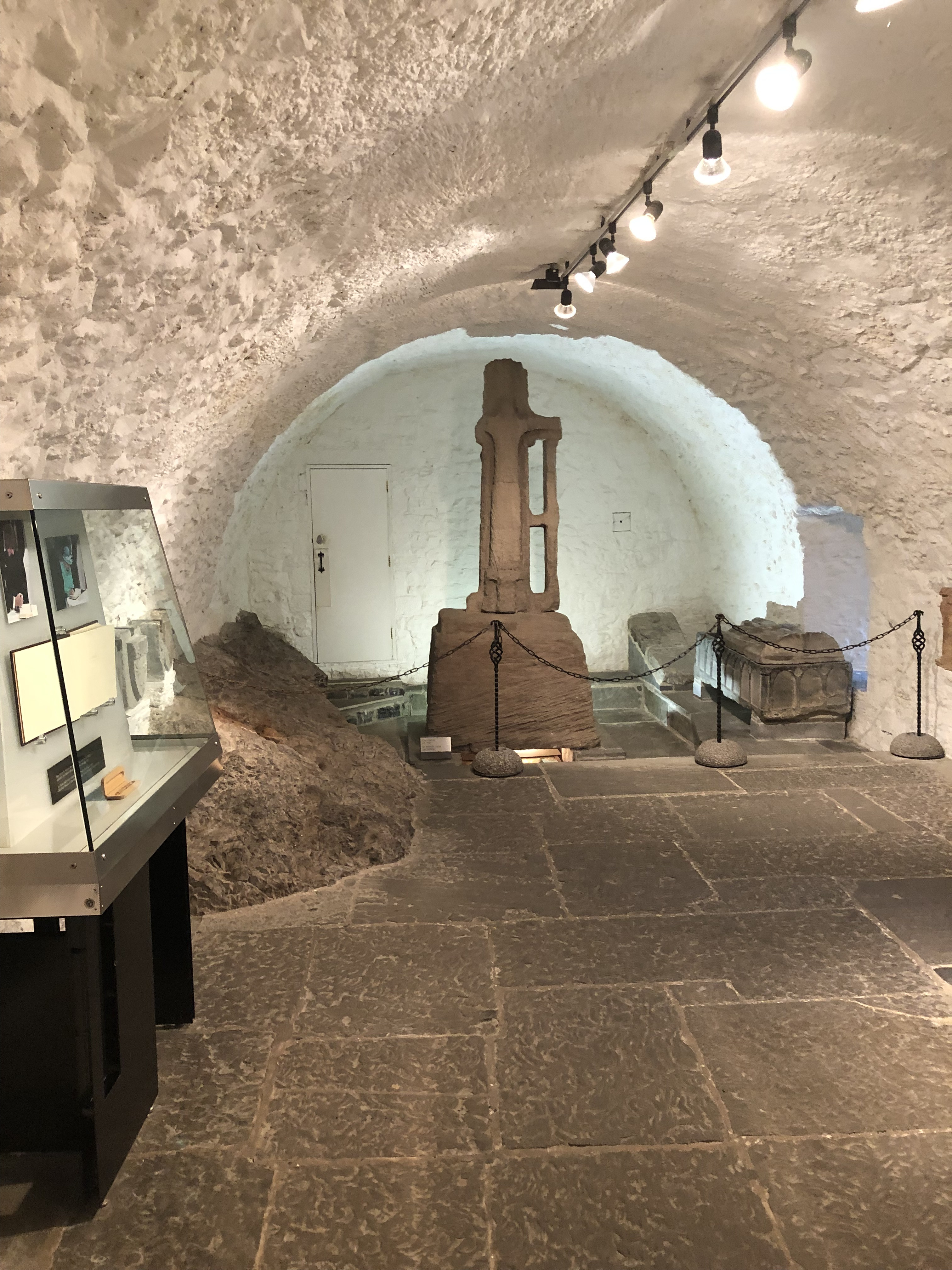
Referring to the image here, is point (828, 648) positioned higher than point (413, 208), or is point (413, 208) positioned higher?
point (413, 208)

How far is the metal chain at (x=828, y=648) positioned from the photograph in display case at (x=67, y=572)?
4.78 m

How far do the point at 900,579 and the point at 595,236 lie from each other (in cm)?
305

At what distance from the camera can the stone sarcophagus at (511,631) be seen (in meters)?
6.63

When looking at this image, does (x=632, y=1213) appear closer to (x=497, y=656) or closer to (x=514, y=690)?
(x=497, y=656)

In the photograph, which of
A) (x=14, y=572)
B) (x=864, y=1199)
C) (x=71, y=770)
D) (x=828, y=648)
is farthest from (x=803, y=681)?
(x=14, y=572)

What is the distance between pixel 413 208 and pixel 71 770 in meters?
2.73

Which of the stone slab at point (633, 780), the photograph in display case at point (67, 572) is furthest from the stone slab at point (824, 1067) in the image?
the stone slab at point (633, 780)

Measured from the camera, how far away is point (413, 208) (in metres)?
3.82

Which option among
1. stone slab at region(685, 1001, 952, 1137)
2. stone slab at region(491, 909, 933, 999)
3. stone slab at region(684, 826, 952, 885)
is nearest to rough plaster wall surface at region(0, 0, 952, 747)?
stone slab at region(684, 826, 952, 885)

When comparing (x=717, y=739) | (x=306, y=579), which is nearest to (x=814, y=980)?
(x=717, y=739)

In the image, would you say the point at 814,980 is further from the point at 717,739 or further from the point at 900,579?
the point at 900,579

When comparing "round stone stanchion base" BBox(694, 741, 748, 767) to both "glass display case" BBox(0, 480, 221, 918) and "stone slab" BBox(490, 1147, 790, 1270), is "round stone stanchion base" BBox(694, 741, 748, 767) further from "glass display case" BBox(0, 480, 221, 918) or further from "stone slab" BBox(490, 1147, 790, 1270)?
"glass display case" BBox(0, 480, 221, 918)

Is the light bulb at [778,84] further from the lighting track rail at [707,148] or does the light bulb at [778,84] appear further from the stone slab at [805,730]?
the stone slab at [805,730]

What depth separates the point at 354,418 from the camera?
29.3ft
